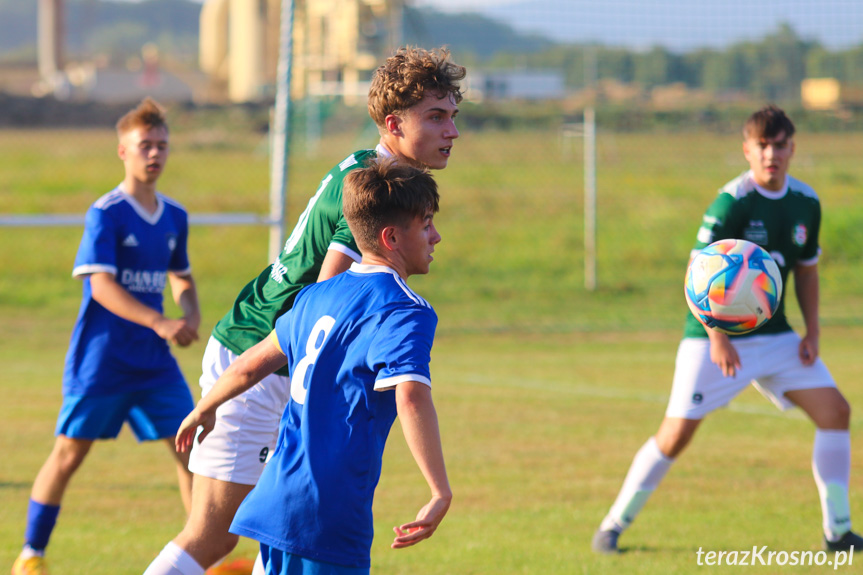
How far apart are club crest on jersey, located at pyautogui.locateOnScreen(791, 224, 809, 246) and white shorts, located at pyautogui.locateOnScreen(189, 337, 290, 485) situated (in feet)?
9.23

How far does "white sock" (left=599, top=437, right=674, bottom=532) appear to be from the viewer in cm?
486

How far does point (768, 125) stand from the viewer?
493 centimetres

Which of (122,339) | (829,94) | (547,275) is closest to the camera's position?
(122,339)

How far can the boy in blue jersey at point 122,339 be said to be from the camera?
4.55 m

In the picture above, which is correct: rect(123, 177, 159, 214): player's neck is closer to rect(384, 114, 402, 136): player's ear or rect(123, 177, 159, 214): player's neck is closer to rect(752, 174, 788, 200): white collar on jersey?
rect(384, 114, 402, 136): player's ear

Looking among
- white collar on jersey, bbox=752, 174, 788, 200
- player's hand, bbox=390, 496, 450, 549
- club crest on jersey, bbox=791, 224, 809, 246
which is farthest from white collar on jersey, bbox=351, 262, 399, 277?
club crest on jersey, bbox=791, 224, 809, 246

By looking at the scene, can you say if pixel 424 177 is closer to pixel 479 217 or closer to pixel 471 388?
pixel 471 388

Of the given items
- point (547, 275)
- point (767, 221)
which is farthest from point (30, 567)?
point (547, 275)

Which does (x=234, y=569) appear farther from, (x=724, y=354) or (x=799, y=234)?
(x=799, y=234)

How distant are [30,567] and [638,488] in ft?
8.99

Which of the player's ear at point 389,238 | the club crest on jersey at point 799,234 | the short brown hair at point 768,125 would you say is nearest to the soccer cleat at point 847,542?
the club crest on jersey at point 799,234

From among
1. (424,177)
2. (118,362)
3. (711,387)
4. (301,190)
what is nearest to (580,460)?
(711,387)

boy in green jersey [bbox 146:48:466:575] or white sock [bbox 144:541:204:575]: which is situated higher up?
boy in green jersey [bbox 146:48:466:575]

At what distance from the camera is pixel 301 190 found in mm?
A: 17859
